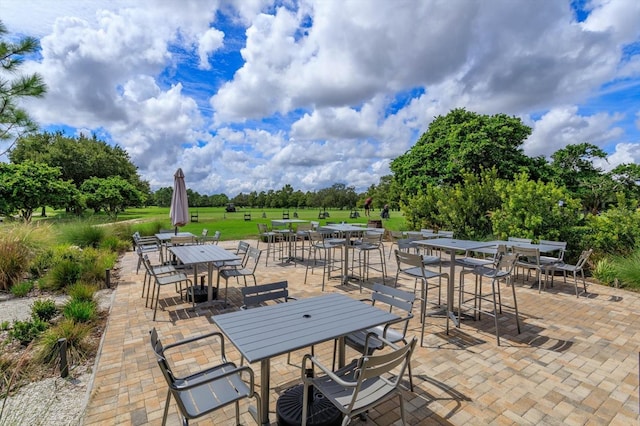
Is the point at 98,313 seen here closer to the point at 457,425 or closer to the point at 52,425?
the point at 52,425

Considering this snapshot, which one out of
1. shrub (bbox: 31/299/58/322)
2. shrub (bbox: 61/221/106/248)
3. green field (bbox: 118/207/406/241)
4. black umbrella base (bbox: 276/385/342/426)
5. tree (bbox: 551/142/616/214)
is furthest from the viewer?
tree (bbox: 551/142/616/214)

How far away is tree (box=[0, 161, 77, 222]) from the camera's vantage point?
1311 centimetres

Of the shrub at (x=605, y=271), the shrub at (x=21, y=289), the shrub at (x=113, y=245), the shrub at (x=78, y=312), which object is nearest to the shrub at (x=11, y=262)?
the shrub at (x=21, y=289)

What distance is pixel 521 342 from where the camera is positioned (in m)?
3.86

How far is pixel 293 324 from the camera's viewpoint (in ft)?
7.43

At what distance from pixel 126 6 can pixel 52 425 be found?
7053 millimetres

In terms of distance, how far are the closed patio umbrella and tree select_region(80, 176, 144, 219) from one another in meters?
14.7

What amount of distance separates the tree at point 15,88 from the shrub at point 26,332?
7255 millimetres

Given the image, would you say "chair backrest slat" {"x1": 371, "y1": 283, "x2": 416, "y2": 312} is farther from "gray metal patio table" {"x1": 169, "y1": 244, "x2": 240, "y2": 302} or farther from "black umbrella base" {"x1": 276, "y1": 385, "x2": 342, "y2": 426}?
"gray metal patio table" {"x1": 169, "y1": 244, "x2": 240, "y2": 302}

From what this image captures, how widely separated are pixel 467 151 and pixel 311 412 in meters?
16.3

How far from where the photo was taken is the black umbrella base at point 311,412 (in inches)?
81.3

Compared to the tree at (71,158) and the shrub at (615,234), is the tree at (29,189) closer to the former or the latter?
the tree at (71,158)

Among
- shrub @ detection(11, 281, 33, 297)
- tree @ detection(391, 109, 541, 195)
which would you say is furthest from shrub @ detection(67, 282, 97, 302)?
tree @ detection(391, 109, 541, 195)

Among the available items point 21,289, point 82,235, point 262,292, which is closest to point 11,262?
point 21,289
